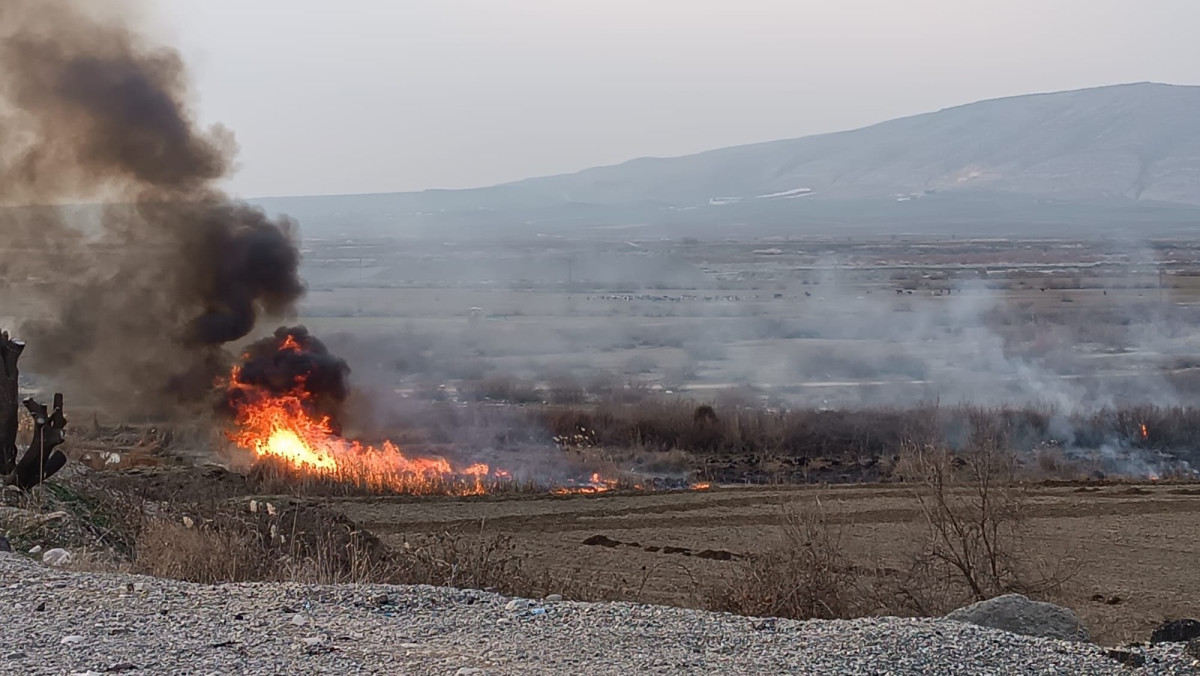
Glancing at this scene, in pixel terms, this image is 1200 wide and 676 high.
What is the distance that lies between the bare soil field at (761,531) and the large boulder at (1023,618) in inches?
232

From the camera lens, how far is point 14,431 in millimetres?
15688

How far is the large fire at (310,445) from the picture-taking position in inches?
1122

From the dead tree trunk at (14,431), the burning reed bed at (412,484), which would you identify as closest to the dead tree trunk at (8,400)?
the dead tree trunk at (14,431)

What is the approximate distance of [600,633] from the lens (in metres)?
8.35

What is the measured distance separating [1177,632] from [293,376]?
2732 centimetres

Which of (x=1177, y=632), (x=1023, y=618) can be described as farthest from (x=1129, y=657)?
(x=1023, y=618)

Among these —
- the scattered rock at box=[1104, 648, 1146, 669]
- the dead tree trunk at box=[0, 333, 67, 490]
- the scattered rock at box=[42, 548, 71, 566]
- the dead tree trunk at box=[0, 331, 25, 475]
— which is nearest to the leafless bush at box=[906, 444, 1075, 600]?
the scattered rock at box=[1104, 648, 1146, 669]

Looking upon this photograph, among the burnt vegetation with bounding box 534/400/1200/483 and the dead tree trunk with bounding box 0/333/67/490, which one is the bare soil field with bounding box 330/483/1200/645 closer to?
the burnt vegetation with bounding box 534/400/1200/483

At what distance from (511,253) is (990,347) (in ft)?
292

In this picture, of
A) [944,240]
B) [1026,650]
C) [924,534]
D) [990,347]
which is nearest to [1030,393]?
[990,347]

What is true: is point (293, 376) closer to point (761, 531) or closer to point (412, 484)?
point (412, 484)

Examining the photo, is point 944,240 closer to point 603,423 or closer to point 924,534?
point 603,423

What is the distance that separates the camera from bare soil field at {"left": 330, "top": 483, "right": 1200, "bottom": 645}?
18.0 meters

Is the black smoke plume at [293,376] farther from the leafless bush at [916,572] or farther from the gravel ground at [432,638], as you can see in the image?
the gravel ground at [432,638]
